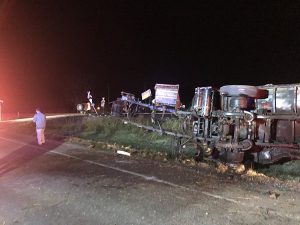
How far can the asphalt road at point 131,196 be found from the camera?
7617mm

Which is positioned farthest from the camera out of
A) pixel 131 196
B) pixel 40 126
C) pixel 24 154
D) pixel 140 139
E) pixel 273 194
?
pixel 140 139

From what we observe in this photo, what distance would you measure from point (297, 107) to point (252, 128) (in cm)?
141

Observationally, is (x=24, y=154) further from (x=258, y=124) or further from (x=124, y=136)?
(x=258, y=124)

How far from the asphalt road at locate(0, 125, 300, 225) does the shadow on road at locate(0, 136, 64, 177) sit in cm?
10

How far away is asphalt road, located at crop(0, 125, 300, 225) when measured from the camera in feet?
25.0

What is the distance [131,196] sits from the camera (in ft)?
29.8

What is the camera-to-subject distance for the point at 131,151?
15961 millimetres

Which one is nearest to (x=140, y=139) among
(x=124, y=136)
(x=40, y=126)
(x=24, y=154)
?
(x=124, y=136)

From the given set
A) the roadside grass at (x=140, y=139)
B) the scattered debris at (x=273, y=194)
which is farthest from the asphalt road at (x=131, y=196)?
the roadside grass at (x=140, y=139)

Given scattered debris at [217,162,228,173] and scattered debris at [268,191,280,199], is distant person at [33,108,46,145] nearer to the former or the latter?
scattered debris at [217,162,228,173]

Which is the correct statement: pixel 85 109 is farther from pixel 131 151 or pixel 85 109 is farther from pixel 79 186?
pixel 79 186

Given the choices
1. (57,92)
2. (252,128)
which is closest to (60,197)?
(252,128)

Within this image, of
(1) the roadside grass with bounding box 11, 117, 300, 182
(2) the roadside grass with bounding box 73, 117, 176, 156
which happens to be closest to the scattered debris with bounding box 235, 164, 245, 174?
(1) the roadside grass with bounding box 11, 117, 300, 182

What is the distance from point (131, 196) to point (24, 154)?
8.06 meters
